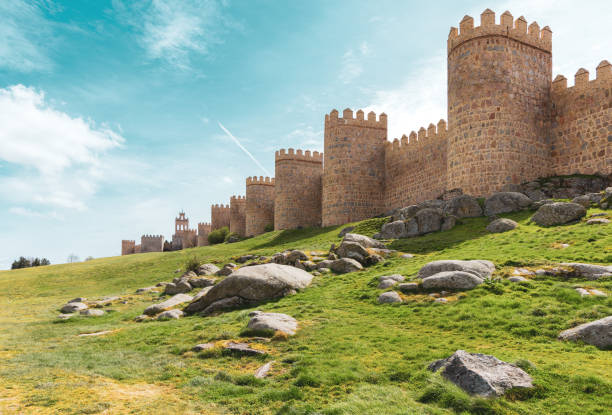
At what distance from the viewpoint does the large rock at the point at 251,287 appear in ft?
53.6

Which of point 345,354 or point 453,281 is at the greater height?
point 453,281

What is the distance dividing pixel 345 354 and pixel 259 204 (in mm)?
56086

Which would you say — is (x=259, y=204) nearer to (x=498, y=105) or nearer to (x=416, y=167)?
(x=416, y=167)

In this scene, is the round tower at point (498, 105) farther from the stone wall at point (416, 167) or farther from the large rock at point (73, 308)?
the large rock at point (73, 308)

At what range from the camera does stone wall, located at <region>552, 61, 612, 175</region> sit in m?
25.4

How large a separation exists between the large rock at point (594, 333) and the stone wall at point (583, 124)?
65.4ft

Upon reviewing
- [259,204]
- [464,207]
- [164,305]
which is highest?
[259,204]

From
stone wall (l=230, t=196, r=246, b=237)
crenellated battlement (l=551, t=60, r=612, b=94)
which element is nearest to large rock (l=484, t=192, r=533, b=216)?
crenellated battlement (l=551, t=60, r=612, b=94)

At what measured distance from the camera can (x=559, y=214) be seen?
19.7 metres

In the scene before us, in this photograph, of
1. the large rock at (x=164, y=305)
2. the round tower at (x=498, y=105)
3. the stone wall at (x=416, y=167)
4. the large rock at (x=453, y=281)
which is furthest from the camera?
the stone wall at (x=416, y=167)

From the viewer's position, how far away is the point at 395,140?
42.0 m

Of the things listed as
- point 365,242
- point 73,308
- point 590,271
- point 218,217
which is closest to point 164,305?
point 73,308

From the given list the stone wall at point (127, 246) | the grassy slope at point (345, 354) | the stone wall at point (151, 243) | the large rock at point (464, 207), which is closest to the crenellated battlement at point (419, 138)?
the large rock at point (464, 207)

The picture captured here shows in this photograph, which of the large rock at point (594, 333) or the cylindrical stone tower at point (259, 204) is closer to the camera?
the large rock at point (594, 333)
